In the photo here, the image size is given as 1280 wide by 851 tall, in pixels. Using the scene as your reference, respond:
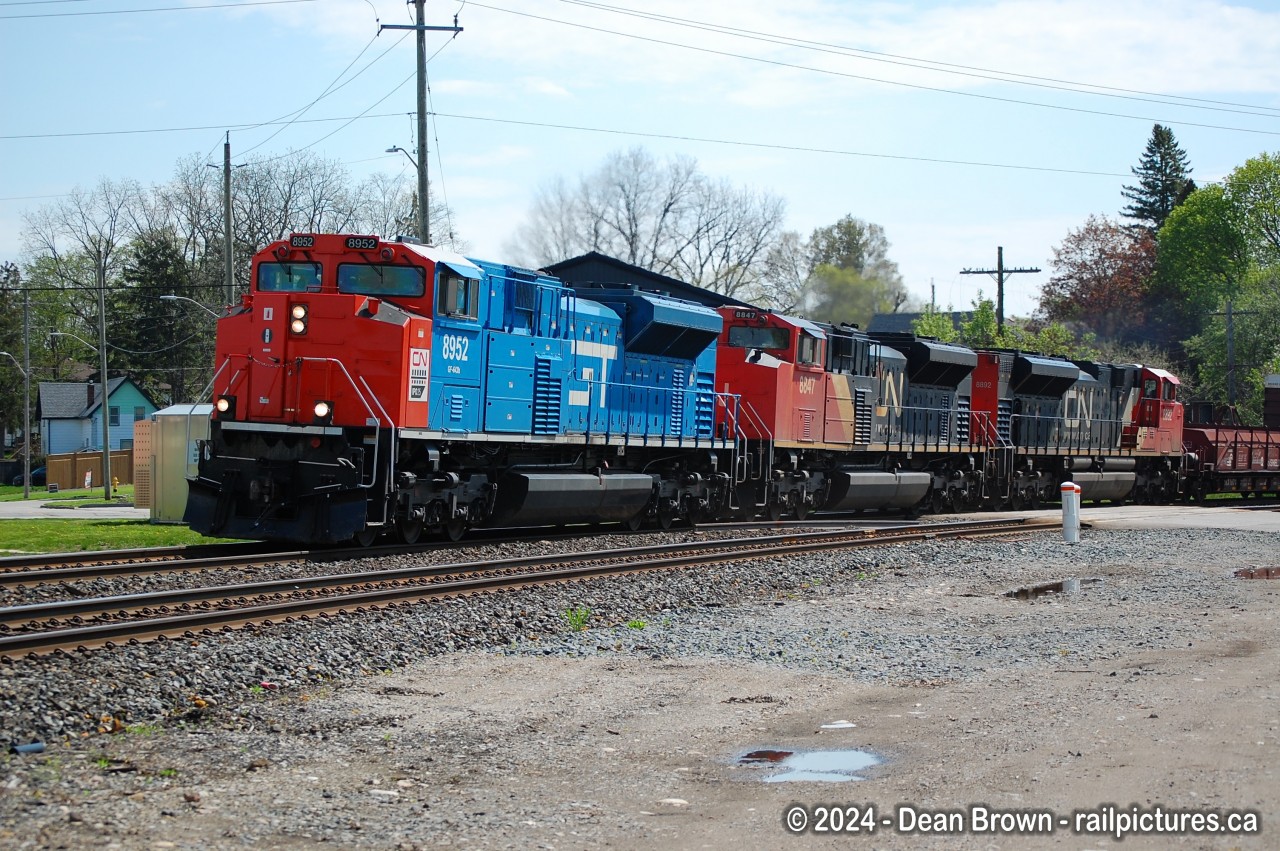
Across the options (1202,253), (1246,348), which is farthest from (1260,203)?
(1246,348)

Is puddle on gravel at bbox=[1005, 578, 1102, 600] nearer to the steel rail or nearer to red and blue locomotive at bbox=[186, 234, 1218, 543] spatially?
the steel rail

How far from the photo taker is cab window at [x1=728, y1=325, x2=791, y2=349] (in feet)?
77.2

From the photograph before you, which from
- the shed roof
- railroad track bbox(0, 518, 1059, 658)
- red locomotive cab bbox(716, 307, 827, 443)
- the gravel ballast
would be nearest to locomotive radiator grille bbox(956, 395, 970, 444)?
red locomotive cab bbox(716, 307, 827, 443)

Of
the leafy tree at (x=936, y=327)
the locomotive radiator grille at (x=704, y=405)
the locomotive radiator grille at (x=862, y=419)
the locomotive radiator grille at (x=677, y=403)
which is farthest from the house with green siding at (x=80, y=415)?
the locomotive radiator grille at (x=677, y=403)

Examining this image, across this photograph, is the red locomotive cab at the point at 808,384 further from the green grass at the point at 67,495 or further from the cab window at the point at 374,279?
the green grass at the point at 67,495

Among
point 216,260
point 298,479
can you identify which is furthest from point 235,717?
point 216,260

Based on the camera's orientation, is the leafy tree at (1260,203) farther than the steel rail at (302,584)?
Yes

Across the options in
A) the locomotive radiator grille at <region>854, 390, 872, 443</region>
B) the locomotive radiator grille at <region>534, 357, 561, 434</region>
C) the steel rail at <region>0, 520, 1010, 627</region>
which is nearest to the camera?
→ the steel rail at <region>0, 520, 1010, 627</region>

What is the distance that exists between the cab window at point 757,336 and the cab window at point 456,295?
799cm

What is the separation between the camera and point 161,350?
68125 mm

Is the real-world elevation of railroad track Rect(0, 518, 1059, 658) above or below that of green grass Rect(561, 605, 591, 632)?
above

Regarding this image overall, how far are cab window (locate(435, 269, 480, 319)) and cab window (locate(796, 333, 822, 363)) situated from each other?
350 inches

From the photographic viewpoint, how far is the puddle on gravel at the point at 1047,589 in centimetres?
1382

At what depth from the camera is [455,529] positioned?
56.6ft
